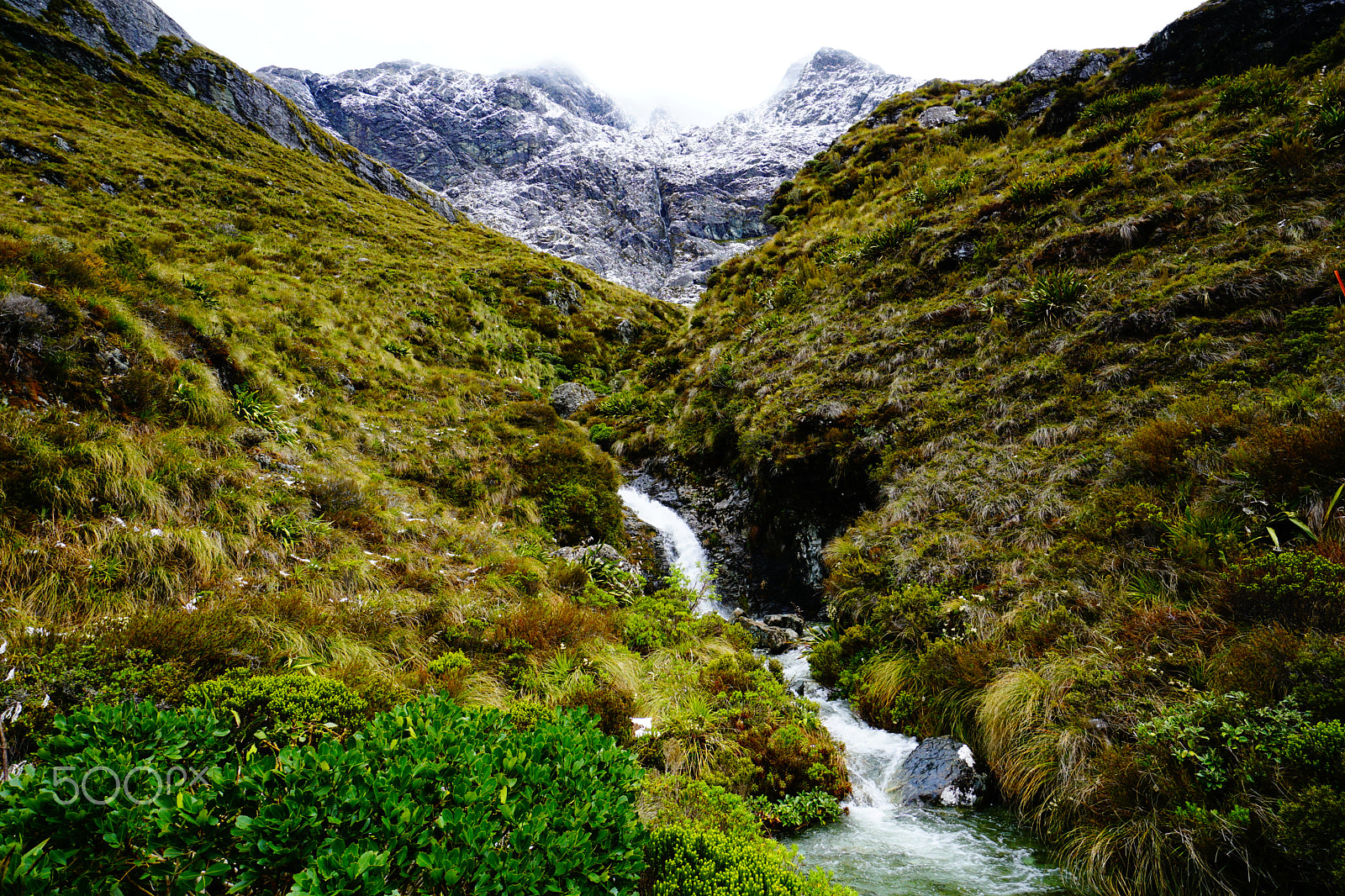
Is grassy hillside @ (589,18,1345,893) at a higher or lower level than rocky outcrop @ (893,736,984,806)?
higher

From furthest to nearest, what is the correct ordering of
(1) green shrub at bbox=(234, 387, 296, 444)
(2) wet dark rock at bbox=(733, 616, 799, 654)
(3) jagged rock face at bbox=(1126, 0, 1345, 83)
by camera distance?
1. (3) jagged rock face at bbox=(1126, 0, 1345, 83)
2. (2) wet dark rock at bbox=(733, 616, 799, 654)
3. (1) green shrub at bbox=(234, 387, 296, 444)

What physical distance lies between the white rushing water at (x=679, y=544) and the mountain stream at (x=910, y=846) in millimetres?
4977

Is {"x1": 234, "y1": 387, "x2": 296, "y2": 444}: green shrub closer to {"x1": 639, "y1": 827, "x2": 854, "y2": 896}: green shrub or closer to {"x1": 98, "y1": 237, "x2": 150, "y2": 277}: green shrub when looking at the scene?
{"x1": 98, "y1": 237, "x2": 150, "y2": 277}: green shrub

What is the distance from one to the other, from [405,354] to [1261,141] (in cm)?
2025

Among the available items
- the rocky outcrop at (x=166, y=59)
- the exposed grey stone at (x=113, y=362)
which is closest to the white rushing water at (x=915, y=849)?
the exposed grey stone at (x=113, y=362)

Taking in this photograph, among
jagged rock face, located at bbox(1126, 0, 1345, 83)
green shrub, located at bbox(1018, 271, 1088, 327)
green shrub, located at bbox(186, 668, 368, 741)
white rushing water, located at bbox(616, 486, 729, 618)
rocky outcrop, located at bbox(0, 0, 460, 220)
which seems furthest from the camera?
rocky outcrop, located at bbox(0, 0, 460, 220)

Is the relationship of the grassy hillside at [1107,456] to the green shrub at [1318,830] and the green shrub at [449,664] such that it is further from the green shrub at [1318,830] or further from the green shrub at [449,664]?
the green shrub at [449,664]

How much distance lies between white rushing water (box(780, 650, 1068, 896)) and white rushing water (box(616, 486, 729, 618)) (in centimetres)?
539

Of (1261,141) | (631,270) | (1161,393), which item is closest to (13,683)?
(1161,393)

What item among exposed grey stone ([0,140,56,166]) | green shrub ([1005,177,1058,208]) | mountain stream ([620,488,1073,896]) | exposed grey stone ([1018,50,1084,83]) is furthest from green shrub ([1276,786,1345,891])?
exposed grey stone ([0,140,56,166])

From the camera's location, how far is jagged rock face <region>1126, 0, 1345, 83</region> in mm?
11273

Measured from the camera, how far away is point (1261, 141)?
928 centimetres

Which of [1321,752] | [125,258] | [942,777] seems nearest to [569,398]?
[125,258]

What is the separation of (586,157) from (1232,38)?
5406 inches
